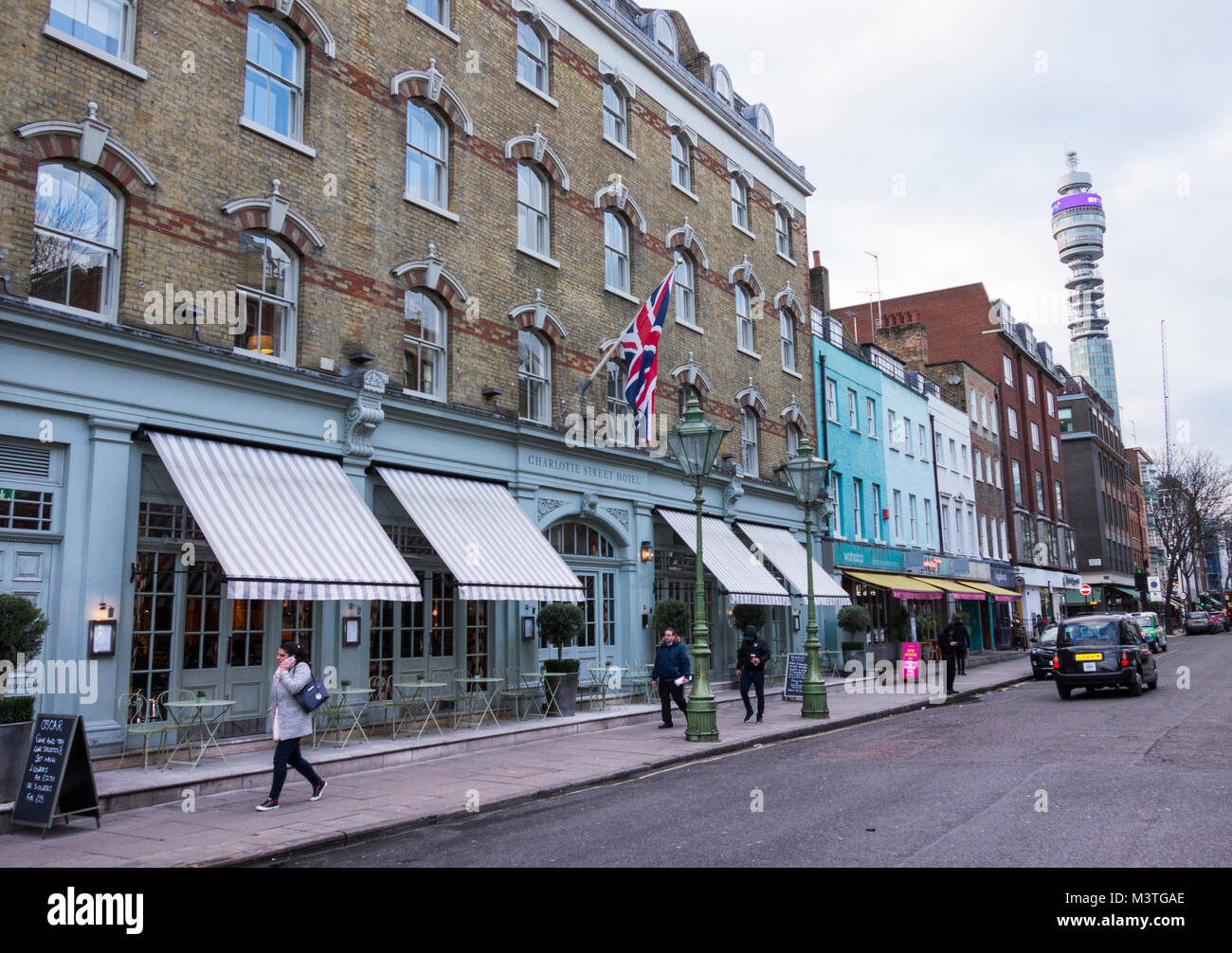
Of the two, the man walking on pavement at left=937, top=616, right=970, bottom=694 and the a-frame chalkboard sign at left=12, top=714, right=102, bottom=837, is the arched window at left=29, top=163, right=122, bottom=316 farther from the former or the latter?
the man walking on pavement at left=937, top=616, right=970, bottom=694

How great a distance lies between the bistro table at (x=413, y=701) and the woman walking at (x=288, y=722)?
156 inches

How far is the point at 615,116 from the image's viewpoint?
2250 cm

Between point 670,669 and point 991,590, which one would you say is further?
point 991,590

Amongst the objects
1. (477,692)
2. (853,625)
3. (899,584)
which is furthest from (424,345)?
(899,584)

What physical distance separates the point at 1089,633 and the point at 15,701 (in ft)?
65.1

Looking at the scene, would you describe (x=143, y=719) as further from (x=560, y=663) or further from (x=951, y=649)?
(x=951, y=649)

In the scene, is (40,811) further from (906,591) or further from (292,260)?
(906,591)

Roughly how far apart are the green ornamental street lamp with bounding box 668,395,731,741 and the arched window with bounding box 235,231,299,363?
6146mm

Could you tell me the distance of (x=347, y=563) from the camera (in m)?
13.1

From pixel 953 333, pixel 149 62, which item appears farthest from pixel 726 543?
pixel 953 333

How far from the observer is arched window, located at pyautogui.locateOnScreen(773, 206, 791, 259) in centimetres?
2912

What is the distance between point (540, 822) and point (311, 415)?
758cm

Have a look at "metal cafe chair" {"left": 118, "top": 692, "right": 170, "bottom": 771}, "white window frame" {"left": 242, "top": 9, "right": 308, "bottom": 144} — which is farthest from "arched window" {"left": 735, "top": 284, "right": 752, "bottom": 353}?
"metal cafe chair" {"left": 118, "top": 692, "right": 170, "bottom": 771}

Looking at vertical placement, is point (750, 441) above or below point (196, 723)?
above
